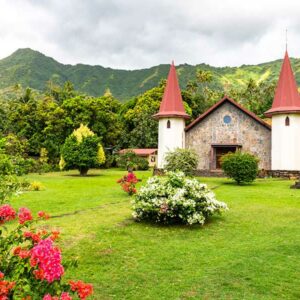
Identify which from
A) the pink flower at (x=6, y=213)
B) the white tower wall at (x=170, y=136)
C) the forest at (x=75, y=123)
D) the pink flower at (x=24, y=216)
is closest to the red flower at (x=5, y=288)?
the pink flower at (x=24, y=216)

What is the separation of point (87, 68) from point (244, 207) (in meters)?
156

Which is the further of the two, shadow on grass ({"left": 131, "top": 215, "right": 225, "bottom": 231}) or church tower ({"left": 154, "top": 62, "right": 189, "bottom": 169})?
church tower ({"left": 154, "top": 62, "right": 189, "bottom": 169})

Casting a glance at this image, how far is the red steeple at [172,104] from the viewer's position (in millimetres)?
28562

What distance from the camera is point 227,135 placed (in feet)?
94.1

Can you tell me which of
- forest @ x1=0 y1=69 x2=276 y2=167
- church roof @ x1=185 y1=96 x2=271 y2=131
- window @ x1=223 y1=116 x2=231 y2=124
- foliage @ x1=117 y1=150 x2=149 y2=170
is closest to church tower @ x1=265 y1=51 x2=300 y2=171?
church roof @ x1=185 y1=96 x2=271 y2=131

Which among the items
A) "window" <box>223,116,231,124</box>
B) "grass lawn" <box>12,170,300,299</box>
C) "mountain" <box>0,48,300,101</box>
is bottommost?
"grass lawn" <box>12,170,300,299</box>

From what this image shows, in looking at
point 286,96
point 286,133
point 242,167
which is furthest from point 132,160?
point 242,167

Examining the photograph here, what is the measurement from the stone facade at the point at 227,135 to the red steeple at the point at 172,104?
5.94ft

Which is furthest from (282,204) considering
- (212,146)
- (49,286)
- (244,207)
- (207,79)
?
(207,79)

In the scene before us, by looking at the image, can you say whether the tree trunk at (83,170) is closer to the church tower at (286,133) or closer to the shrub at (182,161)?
the shrub at (182,161)

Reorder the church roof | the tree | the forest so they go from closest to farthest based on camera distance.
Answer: the church roof → the tree → the forest

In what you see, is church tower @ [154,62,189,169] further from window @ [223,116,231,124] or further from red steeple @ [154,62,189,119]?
window @ [223,116,231,124]

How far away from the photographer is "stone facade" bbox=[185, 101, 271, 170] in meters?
27.8

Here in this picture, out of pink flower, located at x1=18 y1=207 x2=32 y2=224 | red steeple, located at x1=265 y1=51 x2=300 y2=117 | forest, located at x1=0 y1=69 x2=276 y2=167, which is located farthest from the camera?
forest, located at x1=0 y1=69 x2=276 y2=167
